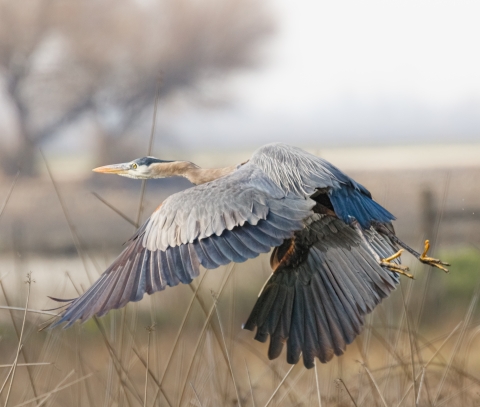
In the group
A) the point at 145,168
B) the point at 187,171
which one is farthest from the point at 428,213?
the point at 145,168

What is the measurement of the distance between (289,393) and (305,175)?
508 millimetres

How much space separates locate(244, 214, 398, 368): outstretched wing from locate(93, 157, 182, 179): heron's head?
0.41m

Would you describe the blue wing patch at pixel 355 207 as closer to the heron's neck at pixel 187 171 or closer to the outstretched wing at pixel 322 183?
the outstretched wing at pixel 322 183

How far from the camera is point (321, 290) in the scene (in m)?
1.65

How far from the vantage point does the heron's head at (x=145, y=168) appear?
1855 mm

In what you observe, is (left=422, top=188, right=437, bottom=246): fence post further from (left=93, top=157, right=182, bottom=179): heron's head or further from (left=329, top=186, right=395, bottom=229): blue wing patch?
(left=93, top=157, right=182, bottom=179): heron's head

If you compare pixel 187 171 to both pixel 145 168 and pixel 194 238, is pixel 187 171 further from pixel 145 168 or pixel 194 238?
pixel 194 238

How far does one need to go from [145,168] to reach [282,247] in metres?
0.48

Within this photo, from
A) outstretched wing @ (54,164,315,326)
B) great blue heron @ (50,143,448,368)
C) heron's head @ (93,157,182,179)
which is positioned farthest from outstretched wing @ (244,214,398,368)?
heron's head @ (93,157,182,179)

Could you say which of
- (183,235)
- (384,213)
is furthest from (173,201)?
(384,213)

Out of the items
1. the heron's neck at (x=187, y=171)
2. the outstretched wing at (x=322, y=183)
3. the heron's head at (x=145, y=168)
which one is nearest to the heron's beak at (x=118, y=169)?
the heron's head at (x=145, y=168)

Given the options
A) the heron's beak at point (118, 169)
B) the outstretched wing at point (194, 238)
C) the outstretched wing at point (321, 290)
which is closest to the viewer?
the outstretched wing at point (194, 238)

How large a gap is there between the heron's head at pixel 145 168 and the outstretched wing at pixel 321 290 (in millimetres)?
406

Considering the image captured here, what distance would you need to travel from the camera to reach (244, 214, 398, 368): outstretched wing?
5.30 feet
